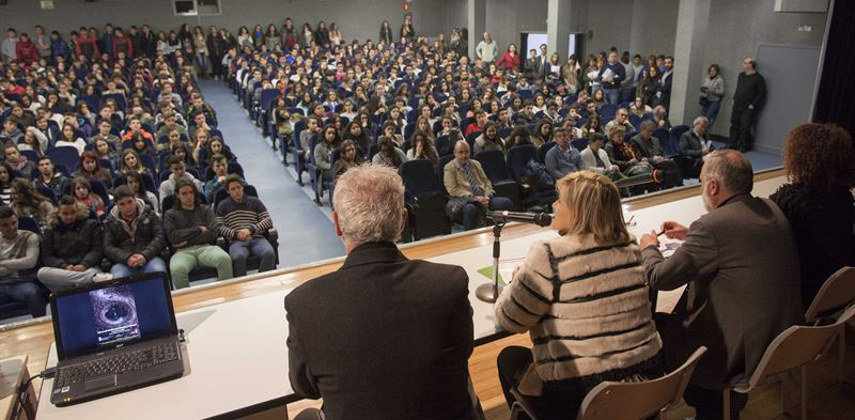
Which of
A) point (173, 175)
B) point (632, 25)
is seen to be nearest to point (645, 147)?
point (173, 175)

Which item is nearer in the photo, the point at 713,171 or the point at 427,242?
the point at 713,171

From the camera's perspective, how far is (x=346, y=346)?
1347 mm

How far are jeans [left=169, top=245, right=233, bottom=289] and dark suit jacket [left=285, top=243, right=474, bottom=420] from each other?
121 inches

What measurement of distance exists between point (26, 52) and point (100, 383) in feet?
51.4

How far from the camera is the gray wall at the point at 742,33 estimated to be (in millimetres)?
8547

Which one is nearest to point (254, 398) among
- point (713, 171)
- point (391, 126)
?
point (713, 171)

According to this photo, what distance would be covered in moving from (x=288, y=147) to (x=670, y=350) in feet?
23.1

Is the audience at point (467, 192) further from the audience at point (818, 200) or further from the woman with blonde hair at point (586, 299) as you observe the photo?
the woman with blonde hair at point (586, 299)

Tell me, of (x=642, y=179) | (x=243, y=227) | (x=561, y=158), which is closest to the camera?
(x=642, y=179)

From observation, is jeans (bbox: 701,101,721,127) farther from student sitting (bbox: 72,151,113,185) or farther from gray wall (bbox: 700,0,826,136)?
student sitting (bbox: 72,151,113,185)

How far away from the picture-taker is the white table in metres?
1.77

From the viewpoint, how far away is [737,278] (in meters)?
2.04

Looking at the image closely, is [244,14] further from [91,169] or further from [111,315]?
[111,315]

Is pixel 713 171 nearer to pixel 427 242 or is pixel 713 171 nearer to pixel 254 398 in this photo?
pixel 254 398
